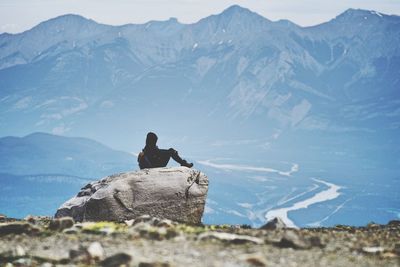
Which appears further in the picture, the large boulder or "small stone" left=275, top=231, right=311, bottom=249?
the large boulder

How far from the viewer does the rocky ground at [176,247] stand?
12.2 m

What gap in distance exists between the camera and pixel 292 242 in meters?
13.6

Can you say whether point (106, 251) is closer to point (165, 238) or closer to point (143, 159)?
point (165, 238)

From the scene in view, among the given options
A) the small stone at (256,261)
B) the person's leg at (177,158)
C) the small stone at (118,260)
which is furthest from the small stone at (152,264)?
the person's leg at (177,158)

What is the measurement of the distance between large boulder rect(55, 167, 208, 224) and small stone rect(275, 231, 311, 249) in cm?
970

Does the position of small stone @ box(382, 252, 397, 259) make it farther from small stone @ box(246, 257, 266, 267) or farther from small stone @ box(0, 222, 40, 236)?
small stone @ box(0, 222, 40, 236)

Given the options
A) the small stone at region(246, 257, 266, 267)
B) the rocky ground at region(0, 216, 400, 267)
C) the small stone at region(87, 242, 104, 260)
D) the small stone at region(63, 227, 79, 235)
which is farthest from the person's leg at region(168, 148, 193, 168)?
the small stone at region(246, 257, 266, 267)

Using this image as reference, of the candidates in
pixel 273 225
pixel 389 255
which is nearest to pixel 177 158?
pixel 273 225

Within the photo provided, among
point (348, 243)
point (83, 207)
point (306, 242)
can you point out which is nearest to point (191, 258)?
point (306, 242)

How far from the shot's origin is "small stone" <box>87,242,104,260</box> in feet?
41.5

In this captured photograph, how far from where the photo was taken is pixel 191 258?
12.4 metres

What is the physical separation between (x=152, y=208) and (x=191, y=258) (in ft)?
37.4

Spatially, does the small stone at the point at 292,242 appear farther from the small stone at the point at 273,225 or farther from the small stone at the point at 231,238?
the small stone at the point at 273,225

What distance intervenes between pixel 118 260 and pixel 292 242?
3996mm
